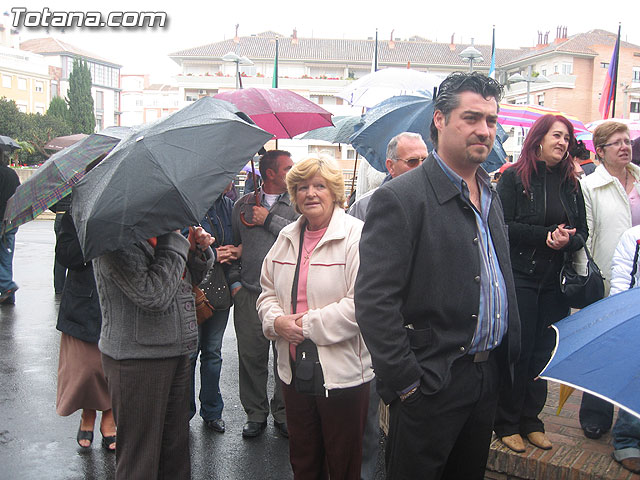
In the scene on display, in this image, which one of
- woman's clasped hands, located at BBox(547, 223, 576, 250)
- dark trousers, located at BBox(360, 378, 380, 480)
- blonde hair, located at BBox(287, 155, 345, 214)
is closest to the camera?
blonde hair, located at BBox(287, 155, 345, 214)

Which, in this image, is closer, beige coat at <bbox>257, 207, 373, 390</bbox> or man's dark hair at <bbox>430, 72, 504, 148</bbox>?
man's dark hair at <bbox>430, 72, 504, 148</bbox>

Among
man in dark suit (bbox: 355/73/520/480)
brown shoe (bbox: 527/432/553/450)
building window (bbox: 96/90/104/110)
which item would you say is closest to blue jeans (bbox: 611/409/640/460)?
brown shoe (bbox: 527/432/553/450)

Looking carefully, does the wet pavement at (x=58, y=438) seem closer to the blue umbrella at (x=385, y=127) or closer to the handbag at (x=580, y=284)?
the handbag at (x=580, y=284)

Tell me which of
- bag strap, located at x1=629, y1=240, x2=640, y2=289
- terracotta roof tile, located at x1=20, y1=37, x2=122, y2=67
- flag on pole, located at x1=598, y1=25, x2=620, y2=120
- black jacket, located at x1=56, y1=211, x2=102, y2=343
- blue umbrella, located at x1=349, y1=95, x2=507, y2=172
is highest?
terracotta roof tile, located at x1=20, y1=37, x2=122, y2=67

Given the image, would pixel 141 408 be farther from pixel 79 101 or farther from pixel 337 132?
pixel 79 101

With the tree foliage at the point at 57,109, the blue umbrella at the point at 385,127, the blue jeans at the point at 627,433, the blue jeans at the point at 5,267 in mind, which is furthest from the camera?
the tree foliage at the point at 57,109

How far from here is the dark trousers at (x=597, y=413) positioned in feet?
14.0

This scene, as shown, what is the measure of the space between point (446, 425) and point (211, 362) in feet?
9.34

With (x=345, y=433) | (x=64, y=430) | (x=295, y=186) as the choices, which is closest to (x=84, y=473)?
(x=64, y=430)

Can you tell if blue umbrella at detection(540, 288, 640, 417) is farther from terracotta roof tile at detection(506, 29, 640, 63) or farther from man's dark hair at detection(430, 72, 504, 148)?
terracotta roof tile at detection(506, 29, 640, 63)

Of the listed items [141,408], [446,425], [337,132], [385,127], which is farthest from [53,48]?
[446,425]

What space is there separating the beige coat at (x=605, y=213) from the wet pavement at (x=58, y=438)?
2.15 m

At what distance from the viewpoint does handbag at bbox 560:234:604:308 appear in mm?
3830

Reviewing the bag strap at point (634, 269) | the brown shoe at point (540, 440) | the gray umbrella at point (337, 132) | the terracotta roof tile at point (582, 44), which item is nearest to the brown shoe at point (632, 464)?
the brown shoe at point (540, 440)
